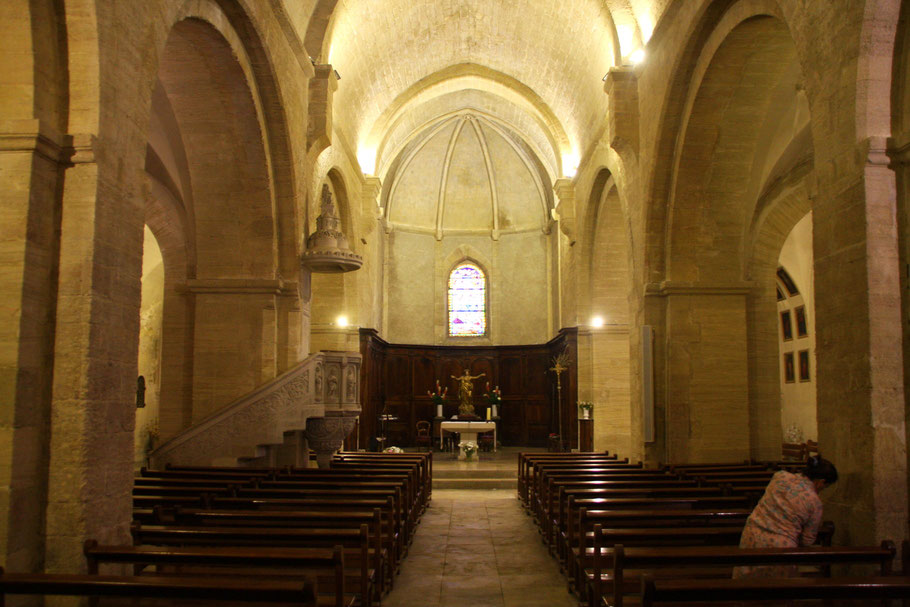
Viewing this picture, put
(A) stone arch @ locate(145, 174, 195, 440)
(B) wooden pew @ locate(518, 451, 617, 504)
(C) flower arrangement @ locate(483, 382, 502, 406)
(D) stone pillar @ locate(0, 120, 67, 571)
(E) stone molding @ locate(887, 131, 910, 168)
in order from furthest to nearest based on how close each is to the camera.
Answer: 1. (C) flower arrangement @ locate(483, 382, 502, 406)
2. (A) stone arch @ locate(145, 174, 195, 440)
3. (B) wooden pew @ locate(518, 451, 617, 504)
4. (E) stone molding @ locate(887, 131, 910, 168)
5. (D) stone pillar @ locate(0, 120, 67, 571)

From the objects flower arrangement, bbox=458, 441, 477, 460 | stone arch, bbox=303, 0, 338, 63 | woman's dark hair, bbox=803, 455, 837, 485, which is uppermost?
stone arch, bbox=303, 0, 338, 63

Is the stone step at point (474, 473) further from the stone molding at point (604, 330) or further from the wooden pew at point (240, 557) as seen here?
the wooden pew at point (240, 557)

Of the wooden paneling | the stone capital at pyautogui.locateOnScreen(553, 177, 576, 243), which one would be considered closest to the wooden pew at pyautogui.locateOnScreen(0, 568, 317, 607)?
the stone capital at pyautogui.locateOnScreen(553, 177, 576, 243)

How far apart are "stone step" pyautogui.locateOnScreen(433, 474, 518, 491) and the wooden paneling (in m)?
7.46

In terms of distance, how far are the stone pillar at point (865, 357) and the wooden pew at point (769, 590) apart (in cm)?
215

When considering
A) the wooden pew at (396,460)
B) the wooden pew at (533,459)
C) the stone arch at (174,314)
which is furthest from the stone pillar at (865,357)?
the stone arch at (174,314)

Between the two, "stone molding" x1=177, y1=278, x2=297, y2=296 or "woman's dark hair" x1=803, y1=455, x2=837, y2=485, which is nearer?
"woman's dark hair" x1=803, y1=455, x2=837, y2=485

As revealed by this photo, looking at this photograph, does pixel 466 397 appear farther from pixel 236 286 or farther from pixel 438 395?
pixel 236 286

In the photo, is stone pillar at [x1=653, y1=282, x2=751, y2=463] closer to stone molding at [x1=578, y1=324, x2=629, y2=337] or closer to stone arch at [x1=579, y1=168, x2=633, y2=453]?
stone arch at [x1=579, y1=168, x2=633, y2=453]

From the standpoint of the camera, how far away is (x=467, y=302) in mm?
26797

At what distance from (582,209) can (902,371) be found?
13341mm

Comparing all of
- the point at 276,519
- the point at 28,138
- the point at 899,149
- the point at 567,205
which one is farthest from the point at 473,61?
the point at 276,519

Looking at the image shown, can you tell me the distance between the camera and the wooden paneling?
79.6 ft

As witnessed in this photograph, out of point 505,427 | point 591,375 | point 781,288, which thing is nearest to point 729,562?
point 591,375
